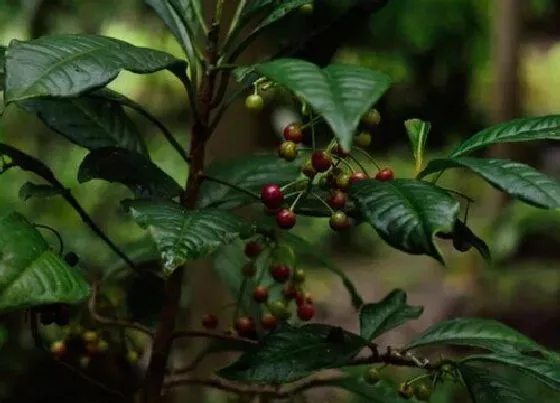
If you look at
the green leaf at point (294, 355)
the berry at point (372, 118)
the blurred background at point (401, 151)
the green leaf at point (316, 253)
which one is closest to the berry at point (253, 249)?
the green leaf at point (316, 253)

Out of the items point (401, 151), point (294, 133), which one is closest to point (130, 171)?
point (294, 133)

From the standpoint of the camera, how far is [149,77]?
4.21 meters

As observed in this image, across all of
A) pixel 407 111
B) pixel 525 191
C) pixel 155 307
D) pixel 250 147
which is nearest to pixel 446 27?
pixel 407 111

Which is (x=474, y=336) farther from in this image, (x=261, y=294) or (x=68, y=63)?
(x=68, y=63)

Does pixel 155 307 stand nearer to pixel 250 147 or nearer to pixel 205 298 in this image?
pixel 205 298

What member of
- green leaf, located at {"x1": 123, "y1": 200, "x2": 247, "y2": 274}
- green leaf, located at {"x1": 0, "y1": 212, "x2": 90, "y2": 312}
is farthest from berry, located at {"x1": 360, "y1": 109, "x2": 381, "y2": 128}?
green leaf, located at {"x1": 0, "y1": 212, "x2": 90, "y2": 312}

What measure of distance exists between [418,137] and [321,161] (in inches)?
4.8

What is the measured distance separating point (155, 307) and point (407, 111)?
3867 millimetres

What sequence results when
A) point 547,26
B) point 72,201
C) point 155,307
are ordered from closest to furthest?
1. point 72,201
2. point 155,307
3. point 547,26

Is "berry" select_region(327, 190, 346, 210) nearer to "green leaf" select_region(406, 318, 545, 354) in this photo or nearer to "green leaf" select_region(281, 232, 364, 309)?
"green leaf" select_region(406, 318, 545, 354)

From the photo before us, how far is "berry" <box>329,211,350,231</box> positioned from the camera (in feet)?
2.12

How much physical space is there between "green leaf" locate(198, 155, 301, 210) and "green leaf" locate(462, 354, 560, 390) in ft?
0.90

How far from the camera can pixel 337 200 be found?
65 cm

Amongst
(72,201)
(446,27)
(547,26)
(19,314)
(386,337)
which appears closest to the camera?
(72,201)
